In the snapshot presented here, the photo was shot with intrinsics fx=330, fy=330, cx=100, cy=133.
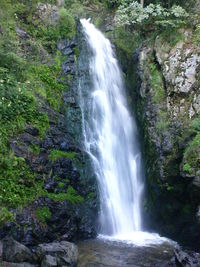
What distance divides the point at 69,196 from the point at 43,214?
50.0 inches

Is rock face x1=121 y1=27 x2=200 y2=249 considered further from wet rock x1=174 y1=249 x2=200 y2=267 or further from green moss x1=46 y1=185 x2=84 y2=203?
green moss x1=46 y1=185 x2=84 y2=203

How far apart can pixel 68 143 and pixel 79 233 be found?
3112 mm

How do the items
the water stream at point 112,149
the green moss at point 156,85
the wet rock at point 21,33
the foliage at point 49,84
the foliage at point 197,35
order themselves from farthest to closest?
the wet rock at point 21,33
the foliage at point 197,35
the green moss at point 156,85
the foliage at point 49,84
the water stream at point 112,149

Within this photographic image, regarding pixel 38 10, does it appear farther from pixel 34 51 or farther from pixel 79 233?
pixel 79 233

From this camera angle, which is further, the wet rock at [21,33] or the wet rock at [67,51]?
the wet rock at [67,51]

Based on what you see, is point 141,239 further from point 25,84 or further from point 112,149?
point 25,84

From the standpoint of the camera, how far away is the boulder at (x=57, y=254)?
7945 mm

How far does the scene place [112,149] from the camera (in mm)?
13430

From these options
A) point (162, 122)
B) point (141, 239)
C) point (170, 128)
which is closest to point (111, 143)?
point (162, 122)

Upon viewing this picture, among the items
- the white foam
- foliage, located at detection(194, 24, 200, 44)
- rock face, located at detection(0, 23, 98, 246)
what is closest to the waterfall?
the white foam

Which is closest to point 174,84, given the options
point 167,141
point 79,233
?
point 167,141

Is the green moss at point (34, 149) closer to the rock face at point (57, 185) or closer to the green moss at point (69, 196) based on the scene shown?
the rock face at point (57, 185)

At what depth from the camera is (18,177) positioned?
32.1ft

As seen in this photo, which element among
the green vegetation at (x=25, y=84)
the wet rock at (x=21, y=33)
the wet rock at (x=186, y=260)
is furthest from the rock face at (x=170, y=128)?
the wet rock at (x=21, y=33)
